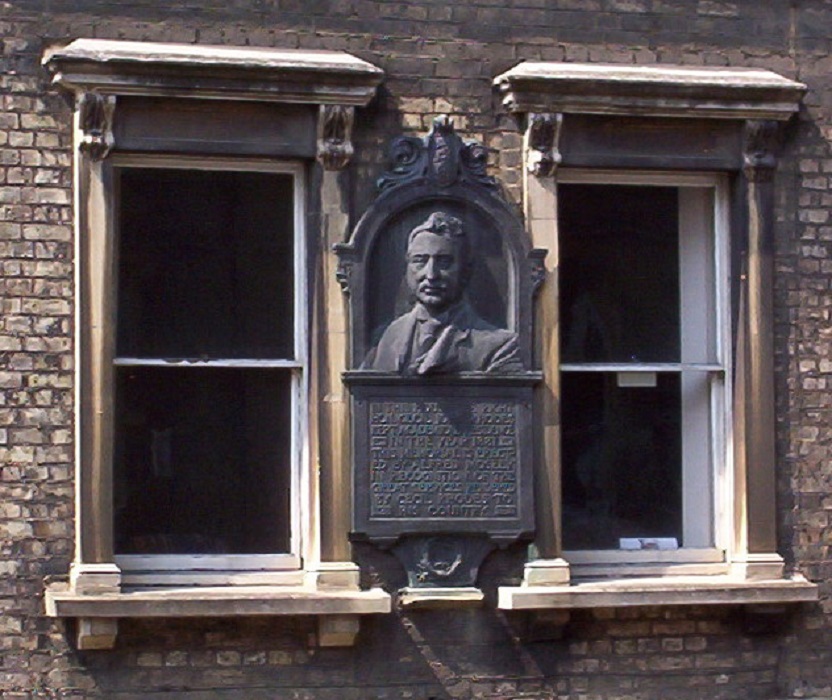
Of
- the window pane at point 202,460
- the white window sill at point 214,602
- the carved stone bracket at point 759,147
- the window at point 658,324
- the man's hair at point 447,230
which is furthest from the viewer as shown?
the carved stone bracket at point 759,147

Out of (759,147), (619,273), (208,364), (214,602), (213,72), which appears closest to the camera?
(214,602)

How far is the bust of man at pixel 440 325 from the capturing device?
34.8 feet

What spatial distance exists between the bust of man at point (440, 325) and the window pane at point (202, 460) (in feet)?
1.99

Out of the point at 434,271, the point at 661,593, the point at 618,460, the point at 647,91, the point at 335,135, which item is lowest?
the point at 661,593

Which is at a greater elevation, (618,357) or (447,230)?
(447,230)

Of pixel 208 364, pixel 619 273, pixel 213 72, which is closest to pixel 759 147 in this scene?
pixel 619 273

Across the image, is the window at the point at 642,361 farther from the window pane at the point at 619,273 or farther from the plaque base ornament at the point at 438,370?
the plaque base ornament at the point at 438,370

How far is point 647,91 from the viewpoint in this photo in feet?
35.6

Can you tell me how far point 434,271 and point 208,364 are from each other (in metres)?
1.19

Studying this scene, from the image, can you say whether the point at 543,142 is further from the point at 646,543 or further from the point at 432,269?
the point at 646,543

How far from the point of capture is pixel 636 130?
11.0 meters

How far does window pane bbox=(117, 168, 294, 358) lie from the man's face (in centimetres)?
62

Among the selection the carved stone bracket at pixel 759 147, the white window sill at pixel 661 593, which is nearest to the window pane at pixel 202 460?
the white window sill at pixel 661 593

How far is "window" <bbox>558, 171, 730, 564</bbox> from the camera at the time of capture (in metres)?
11.1
